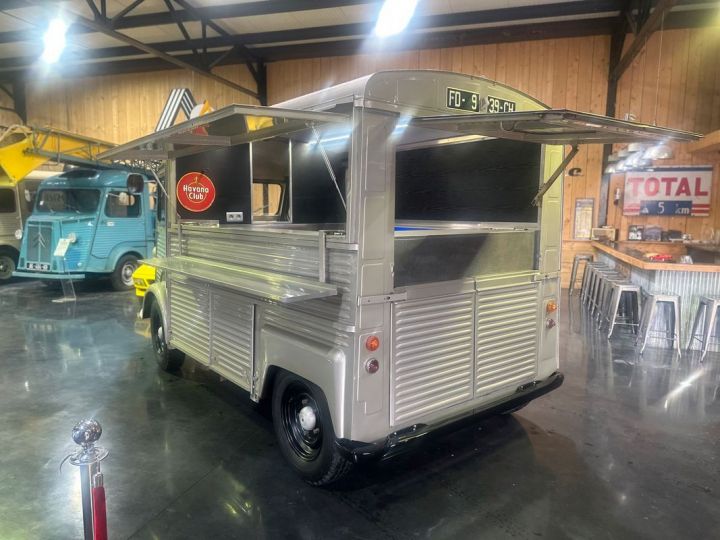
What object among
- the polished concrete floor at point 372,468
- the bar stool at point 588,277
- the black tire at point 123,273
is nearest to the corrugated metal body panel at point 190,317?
the polished concrete floor at point 372,468

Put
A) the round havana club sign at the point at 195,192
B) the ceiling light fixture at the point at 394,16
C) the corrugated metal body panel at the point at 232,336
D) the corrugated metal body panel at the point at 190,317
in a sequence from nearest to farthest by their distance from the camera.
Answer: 1. the corrugated metal body panel at the point at 232,336
2. the corrugated metal body panel at the point at 190,317
3. the round havana club sign at the point at 195,192
4. the ceiling light fixture at the point at 394,16

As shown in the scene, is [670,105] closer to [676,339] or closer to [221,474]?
[676,339]

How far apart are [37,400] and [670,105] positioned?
10.7 meters

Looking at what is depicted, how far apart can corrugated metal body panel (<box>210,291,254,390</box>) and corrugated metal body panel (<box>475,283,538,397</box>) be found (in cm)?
158

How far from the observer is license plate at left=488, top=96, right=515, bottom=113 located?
3.18 m

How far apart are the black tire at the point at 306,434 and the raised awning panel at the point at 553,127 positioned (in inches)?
66.2

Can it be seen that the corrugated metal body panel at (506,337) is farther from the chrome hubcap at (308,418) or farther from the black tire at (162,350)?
the black tire at (162,350)

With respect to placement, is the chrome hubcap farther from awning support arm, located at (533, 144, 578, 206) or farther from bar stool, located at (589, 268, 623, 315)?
bar stool, located at (589, 268, 623, 315)

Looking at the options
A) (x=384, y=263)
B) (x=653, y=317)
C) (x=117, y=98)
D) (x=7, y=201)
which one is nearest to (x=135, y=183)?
(x=7, y=201)

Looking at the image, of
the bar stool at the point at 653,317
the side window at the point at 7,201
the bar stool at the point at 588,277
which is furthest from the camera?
the side window at the point at 7,201

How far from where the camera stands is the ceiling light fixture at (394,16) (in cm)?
853

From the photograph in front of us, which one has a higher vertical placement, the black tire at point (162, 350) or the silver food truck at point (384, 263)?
the silver food truck at point (384, 263)

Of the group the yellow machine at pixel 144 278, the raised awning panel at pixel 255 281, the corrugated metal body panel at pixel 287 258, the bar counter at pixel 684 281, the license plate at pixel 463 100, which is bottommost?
the yellow machine at pixel 144 278

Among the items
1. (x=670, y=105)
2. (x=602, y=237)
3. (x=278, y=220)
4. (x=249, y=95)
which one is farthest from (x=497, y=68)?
(x=278, y=220)
